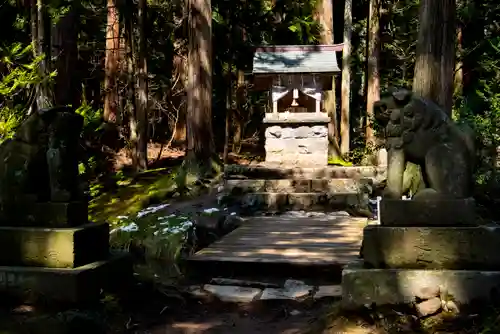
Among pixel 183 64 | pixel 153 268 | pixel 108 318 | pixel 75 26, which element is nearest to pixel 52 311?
pixel 108 318

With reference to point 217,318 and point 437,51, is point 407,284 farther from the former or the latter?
point 437,51

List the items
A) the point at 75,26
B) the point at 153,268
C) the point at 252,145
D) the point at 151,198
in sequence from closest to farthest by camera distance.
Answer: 1. the point at 153,268
2. the point at 151,198
3. the point at 75,26
4. the point at 252,145

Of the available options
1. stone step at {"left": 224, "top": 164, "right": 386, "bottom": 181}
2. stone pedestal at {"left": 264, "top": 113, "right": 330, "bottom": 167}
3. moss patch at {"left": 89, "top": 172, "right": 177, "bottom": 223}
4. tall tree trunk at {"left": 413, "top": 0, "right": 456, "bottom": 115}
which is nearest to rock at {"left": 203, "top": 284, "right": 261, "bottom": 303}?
tall tree trunk at {"left": 413, "top": 0, "right": 456, "bottom": 115}

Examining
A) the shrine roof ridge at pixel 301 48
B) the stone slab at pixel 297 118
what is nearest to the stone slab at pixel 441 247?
the stone slab at pixel 297 118

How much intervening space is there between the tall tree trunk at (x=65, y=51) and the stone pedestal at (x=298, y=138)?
570 centimetres

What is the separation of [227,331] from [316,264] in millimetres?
1701

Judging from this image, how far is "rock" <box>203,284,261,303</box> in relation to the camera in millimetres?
4879

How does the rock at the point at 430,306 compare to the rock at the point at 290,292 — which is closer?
the rock at the point at 430,306

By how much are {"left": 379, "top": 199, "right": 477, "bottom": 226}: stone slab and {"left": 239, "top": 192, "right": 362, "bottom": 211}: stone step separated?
6.61 m

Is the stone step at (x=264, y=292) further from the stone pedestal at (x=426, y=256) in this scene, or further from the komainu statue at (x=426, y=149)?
the komainu statue at (x=426, y=149)

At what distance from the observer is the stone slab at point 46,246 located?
402cm

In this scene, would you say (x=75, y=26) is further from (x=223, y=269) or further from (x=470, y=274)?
(x=470, y=274)

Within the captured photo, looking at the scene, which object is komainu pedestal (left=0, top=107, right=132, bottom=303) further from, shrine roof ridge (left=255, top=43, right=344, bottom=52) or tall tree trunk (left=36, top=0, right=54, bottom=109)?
shrine roof ridge (left=255, top=43, right=344, bottom=52)

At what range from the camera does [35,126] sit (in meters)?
4.33
